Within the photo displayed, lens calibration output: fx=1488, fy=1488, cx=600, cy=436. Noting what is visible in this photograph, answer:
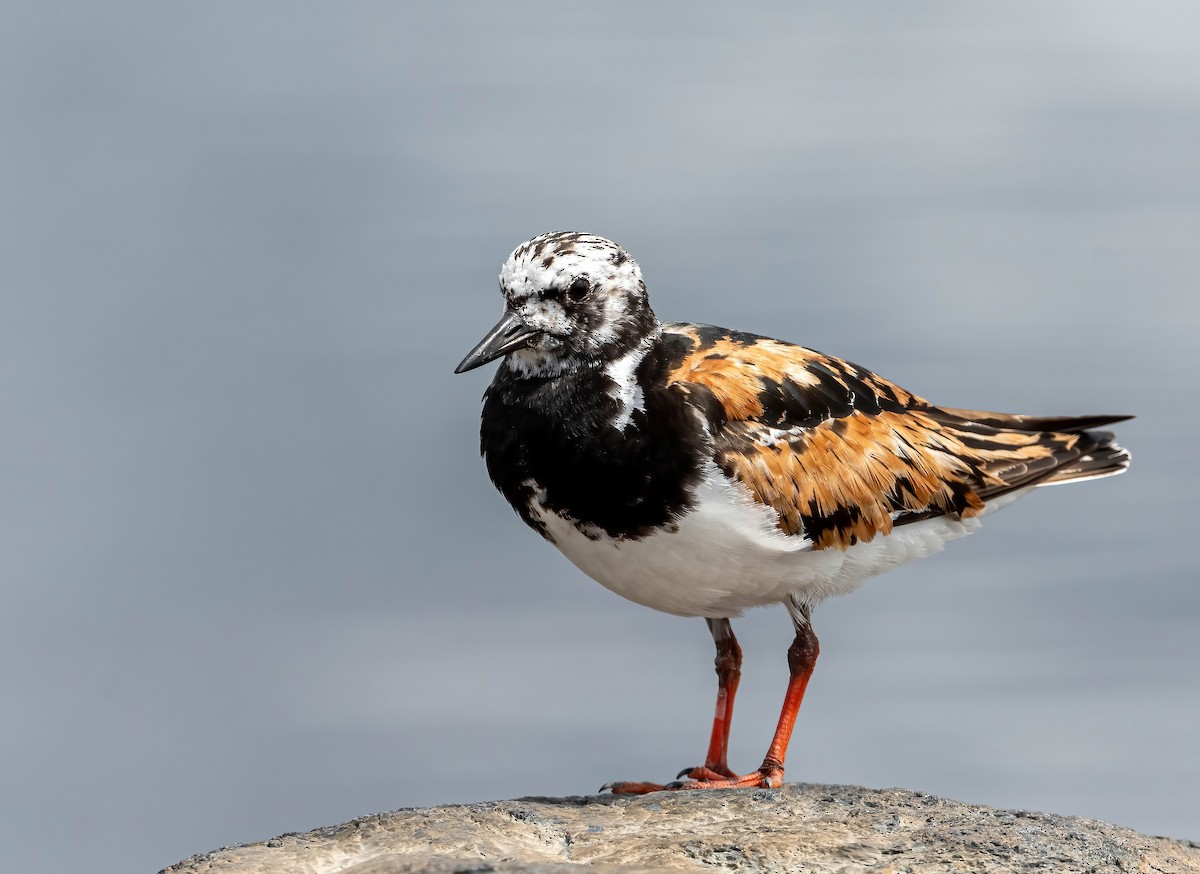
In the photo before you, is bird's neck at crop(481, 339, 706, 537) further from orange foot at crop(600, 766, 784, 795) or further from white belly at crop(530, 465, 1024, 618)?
orange foot at crop(600, 766, 784, 795)

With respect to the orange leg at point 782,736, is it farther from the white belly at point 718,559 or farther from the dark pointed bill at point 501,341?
the dark pointed bill at point 501,341

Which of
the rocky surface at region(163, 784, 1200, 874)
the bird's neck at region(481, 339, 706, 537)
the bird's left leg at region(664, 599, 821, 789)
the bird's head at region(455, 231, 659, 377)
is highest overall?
the bird's head at region(455, 231, 659, 377)

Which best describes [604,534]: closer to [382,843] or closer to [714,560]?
[714,560]

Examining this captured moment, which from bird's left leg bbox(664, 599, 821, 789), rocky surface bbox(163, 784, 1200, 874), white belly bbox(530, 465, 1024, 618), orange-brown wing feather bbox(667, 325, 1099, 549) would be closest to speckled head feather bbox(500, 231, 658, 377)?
orange-brown wing feather bbox(667, 325, 1099, 549)

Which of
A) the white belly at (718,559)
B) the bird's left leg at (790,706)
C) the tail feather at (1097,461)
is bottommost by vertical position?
the bird's left leg at (790,706)

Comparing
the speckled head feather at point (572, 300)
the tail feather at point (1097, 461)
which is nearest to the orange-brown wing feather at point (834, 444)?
the tail feather at point (1097, 461)

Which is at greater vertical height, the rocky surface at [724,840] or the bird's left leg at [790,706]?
the bird's left leg at [790,706]

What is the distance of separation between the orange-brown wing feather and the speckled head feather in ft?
1.28

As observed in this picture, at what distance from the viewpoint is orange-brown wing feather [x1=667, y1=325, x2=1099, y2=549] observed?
7512 millimetres

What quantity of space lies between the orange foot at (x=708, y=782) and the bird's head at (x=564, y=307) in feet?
7.54

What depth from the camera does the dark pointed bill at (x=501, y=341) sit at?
7.20m

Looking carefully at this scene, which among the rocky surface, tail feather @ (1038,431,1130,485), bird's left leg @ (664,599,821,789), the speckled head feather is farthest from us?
tail feather @ (1038,431,1130,485)

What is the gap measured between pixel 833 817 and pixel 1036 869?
1.04 meters

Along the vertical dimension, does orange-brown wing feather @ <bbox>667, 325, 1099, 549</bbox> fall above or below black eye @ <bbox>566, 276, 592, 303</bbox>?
below
